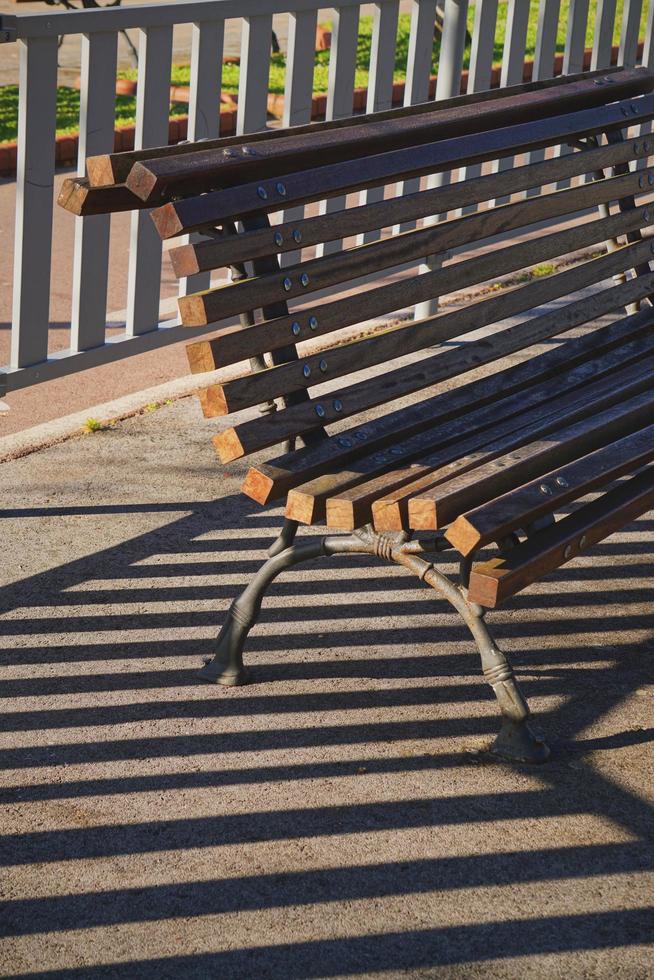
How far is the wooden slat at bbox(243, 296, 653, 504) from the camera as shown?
2.68m

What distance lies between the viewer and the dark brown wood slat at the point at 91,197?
280 centimetres

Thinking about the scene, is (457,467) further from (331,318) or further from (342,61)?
(342,61)

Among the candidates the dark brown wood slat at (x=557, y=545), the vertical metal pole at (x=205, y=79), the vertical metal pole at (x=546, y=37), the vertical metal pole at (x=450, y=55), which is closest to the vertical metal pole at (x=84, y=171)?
the vertical metal pole at (x=205, y=79)

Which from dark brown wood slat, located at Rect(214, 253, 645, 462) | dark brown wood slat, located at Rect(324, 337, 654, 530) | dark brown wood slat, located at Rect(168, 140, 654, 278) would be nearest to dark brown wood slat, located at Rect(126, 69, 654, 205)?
dark brown wood slat, located at Rect(168, 140, 654, 278)

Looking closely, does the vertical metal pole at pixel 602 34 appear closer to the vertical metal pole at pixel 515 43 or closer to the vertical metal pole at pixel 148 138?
the vertical metal pole at pixel 515 43

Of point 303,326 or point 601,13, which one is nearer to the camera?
point 303,326

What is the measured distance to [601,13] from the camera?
596cm

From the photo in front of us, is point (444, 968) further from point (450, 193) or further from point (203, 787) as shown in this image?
point (450, 193)

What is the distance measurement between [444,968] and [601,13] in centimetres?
486

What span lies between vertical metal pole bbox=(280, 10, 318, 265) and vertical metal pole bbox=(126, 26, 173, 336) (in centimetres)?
56

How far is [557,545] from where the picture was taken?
8.40ft

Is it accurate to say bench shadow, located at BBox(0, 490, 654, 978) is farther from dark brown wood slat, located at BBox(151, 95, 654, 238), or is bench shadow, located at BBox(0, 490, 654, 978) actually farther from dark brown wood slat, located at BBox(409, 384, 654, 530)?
dark brown wood slat, located at BBox(151, 95, 654, 238)

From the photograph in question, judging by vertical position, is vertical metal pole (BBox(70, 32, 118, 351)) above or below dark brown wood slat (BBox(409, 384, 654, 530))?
above

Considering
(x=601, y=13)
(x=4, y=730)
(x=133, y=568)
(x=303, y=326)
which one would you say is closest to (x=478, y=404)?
(x=303, y=326)
